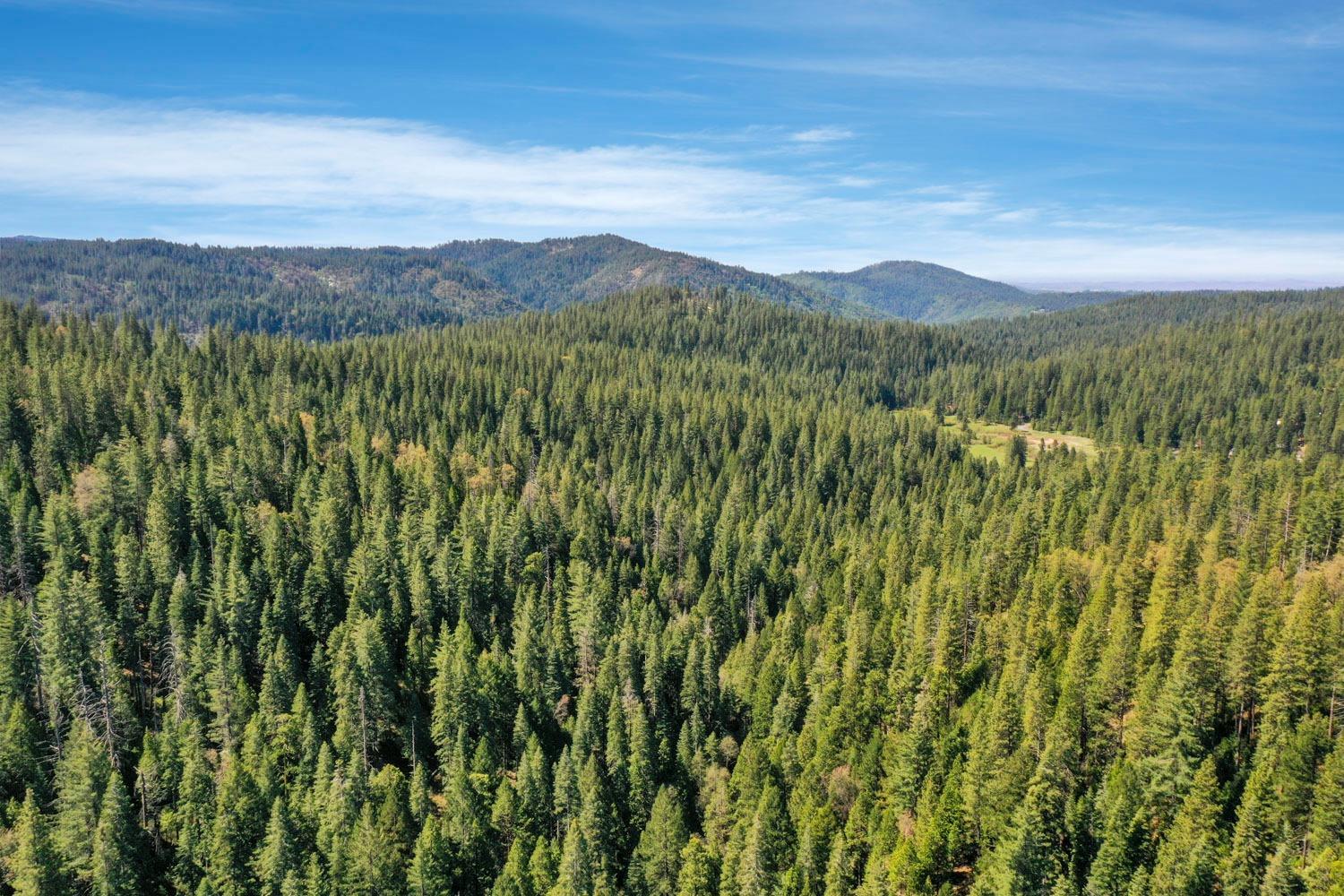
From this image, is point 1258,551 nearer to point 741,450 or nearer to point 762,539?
point 762,539

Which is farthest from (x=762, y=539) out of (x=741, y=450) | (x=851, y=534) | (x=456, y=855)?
(x=456, y=855)

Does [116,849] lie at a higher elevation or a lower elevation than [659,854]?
higher

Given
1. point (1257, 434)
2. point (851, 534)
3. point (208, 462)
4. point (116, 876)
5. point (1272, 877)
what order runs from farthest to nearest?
point (1257, 434) < point (851, 534) < point (208, 462) < point (116, 876) < point (1272, 877)

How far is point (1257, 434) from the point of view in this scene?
7283 inches

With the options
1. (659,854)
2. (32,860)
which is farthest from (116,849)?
(659,854)

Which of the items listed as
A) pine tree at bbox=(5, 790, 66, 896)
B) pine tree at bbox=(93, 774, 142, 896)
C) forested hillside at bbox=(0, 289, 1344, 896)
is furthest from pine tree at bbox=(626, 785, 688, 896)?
pine tree at bbox=(5, 790, 66, 896)

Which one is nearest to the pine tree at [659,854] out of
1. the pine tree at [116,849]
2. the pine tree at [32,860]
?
the pine tree at [116,849]

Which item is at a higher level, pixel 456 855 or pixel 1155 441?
pixel 1155 441

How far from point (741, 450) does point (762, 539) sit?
4901cm

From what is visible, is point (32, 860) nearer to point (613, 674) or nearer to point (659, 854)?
point (659, 854)

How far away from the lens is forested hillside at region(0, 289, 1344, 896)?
48.5m

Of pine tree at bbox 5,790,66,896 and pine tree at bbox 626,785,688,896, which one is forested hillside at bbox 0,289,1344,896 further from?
pine tree at bbox 5,790,66,896

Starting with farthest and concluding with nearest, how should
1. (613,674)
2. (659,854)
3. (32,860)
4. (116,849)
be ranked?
(613,674), (659,854), (116,849), (32,860)

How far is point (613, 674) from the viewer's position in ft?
243
